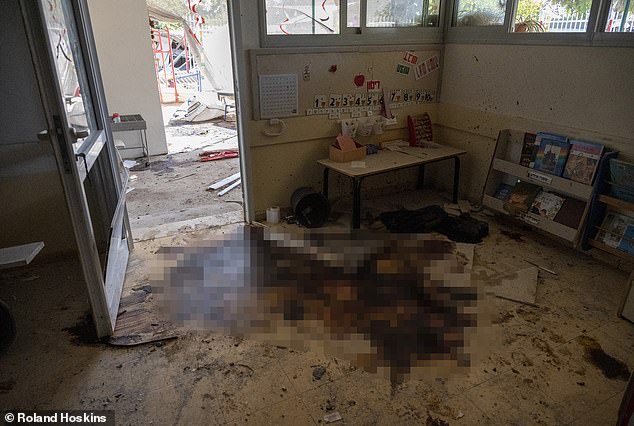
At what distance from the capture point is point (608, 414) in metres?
1.70

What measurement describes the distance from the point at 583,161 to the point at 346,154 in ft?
5.22

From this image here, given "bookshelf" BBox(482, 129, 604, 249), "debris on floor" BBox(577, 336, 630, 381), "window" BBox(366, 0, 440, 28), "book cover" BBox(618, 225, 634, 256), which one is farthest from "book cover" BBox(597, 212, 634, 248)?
"window" BBox(366, 0, 440, 28)

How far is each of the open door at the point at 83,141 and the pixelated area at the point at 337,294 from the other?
13.6 inches

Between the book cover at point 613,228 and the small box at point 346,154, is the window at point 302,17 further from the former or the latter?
the book cover at point 613,228

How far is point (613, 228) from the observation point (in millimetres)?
2650

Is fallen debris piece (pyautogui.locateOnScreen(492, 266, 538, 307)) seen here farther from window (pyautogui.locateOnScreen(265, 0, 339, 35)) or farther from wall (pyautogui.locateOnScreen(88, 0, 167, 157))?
wall (pyautogui.locateOnScreen(88, 0, 167, 157))

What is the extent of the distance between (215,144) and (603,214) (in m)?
4.84

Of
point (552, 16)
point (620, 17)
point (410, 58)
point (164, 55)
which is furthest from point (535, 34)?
point (164, 55)

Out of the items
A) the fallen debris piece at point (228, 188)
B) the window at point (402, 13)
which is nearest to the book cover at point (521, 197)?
the window at point (402, 13)

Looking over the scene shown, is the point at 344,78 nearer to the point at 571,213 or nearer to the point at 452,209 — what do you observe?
the point at 452,209

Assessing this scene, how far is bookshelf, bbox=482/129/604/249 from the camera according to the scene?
2738 mm

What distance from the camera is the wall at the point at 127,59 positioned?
475 cm

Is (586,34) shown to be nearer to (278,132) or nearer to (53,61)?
(278,132)

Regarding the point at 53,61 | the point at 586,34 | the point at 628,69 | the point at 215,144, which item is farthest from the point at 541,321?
the point at 215,144
